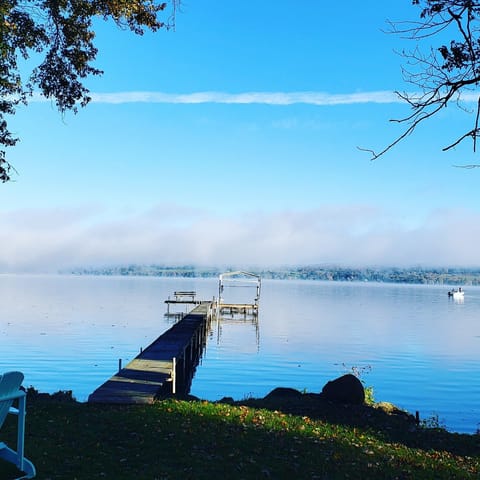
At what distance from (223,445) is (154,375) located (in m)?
8.97

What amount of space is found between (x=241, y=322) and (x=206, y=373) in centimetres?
3535

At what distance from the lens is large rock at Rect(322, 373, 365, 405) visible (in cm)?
1708

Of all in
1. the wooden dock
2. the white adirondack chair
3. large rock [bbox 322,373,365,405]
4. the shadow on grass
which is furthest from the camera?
large rock [bbox 322,373,365,405]

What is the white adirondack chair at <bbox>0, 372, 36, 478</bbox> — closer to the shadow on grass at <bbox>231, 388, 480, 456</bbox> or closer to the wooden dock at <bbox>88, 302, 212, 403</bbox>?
the wooden dock at <bbox>88, 302, 212, 403</bbox>

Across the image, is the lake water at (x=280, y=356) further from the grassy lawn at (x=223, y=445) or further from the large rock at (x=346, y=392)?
the grassy lawn at (x=223, y=445)

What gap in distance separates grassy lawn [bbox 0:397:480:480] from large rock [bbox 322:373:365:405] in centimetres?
210

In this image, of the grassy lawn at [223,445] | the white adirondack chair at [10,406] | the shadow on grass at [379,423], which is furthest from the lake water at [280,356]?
the white adirondack chair at [10,406]

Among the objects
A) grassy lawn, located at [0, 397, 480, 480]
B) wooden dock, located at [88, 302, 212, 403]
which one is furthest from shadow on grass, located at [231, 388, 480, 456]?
wooden dock, located at [88, 302, 212, 403]

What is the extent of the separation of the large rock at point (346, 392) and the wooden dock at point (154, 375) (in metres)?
5.23

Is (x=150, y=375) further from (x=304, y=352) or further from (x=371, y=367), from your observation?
(x=304, y=352)

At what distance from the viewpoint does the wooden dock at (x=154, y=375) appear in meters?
14.8

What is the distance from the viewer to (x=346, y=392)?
17156 millimetres

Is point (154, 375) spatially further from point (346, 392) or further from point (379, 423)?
point (379, 423)

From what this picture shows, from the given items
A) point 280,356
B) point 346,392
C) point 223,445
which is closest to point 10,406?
point 223,445
